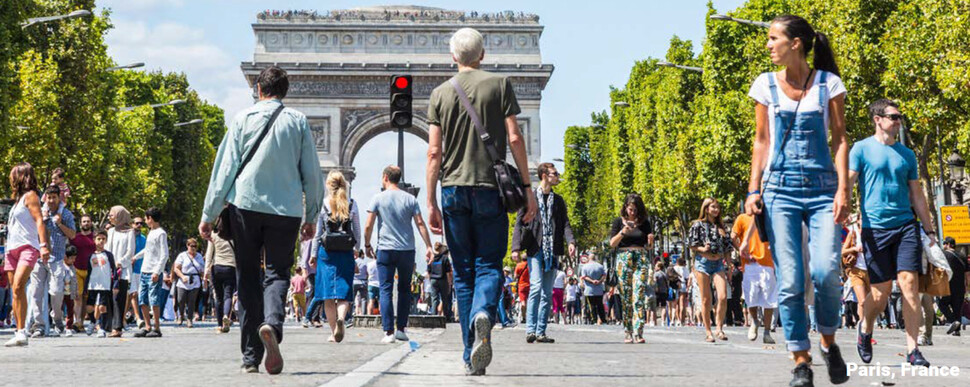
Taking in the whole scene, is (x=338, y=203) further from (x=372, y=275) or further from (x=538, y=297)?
(x=372, y=275)

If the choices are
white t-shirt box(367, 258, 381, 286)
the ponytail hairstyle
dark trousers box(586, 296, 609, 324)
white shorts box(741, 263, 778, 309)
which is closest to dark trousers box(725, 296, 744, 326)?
dark trousers box(586, 296, 609, 324)

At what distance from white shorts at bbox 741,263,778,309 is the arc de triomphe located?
57.5 m

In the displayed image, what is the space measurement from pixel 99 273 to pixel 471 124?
11.3 metres

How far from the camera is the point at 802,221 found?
7.12m

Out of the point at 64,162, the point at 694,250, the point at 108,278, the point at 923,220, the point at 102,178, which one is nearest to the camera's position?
the point at 923,220

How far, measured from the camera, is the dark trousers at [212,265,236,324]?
1794 centimetres

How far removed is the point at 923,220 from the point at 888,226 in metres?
0.24

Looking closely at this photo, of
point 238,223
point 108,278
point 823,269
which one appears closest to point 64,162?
point 108,278

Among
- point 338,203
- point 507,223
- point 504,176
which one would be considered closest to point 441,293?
point 338,203

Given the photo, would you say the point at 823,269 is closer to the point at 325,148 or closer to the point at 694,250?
the point at 694,250

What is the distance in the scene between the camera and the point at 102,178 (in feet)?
142

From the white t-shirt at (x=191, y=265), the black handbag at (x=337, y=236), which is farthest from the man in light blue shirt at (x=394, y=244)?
the white t-shirt at (x=191, y=265)

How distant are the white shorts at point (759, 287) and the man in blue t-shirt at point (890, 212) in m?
4.70

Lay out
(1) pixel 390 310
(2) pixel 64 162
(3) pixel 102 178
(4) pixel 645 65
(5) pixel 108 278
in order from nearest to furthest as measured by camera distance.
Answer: (1) pixel 390 310 < (5) pixel 108 278 < (2) pixel 64 162 < (3) pixel 102 178 < (4) pixel 645 65
